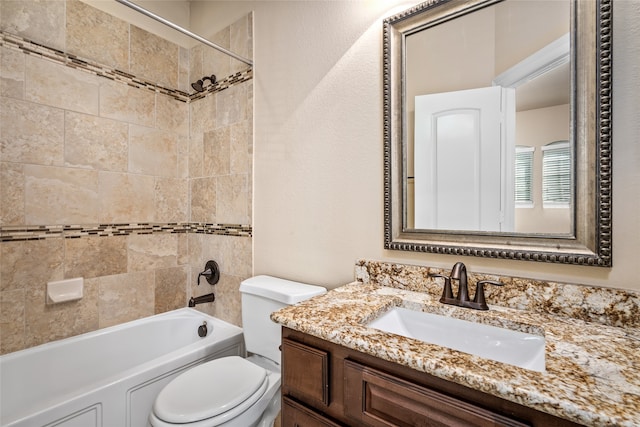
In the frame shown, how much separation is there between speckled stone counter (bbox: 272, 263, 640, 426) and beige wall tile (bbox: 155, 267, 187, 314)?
1520 millimetres

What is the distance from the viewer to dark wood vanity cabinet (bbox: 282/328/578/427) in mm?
594

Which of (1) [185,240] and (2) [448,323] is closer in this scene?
(2) [448,323]

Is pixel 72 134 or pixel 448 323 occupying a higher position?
pixel 72 134

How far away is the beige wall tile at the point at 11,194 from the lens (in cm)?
146

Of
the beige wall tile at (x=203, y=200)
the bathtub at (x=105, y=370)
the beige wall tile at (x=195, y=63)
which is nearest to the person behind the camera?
the bathtub at (x=105, y=370)

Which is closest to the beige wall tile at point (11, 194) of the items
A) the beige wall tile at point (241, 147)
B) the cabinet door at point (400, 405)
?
the beige wall tile at point (241, 147)

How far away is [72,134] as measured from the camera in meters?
1.68

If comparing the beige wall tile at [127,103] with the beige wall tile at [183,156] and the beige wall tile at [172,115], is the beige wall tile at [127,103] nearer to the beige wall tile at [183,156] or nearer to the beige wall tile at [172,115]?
the beige wall tile at [172,115]

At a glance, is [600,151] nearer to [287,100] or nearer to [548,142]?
[548,142]

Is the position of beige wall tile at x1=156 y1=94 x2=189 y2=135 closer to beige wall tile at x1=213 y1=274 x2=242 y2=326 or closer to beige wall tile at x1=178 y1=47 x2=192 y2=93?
beige wall tile at x1=178 y1=47 x2=192 y2=93

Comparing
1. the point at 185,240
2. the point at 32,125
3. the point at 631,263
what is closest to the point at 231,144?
the point at 185,240

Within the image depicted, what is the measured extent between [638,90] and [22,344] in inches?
105

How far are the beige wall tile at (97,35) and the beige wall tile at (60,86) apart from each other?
13 centimetres

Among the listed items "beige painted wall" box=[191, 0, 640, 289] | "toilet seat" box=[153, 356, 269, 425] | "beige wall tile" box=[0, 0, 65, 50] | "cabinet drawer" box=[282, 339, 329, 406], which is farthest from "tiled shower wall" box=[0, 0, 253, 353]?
"cabinet drawer" box=[282, 339, 329, 406]
